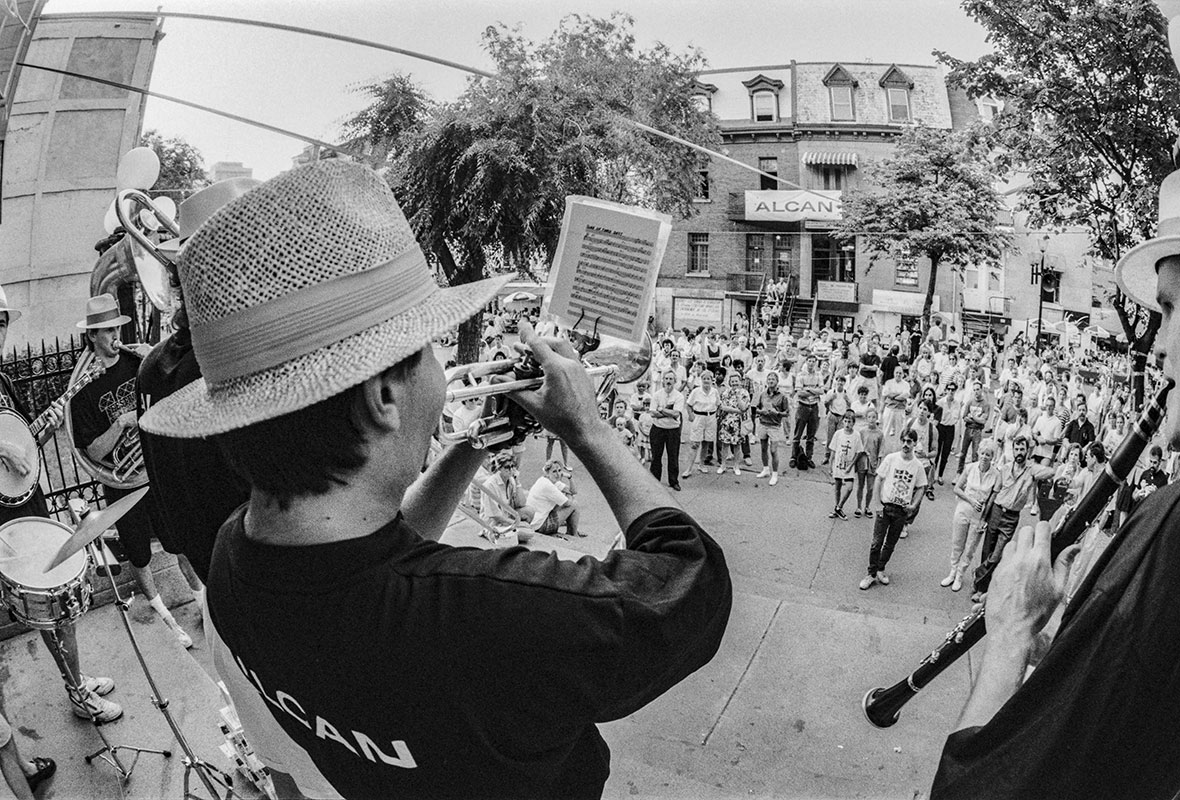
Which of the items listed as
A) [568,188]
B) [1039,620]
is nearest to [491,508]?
[568,188]

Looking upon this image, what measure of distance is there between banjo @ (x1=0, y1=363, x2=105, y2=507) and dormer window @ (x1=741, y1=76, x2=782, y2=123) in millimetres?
30685

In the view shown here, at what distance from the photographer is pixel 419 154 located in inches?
511

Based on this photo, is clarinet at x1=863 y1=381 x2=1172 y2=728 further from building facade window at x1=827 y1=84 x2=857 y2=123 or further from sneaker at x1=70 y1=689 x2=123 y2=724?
building facade window at x1=827 y1=84 x2=857 y2=123

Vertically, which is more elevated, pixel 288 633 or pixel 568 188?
pixel 568 188

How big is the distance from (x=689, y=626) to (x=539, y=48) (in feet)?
48.4

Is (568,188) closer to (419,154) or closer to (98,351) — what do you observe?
(419,154)

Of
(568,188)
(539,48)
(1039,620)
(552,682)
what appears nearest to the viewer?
(552,682)

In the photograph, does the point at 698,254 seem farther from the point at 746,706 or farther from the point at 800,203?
the point at 746,706

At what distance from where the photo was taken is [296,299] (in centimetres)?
110

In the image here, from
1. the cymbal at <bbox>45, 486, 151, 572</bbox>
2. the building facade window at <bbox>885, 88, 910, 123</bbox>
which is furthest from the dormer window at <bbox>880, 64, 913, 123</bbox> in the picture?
the cymbal at <bbox>45, 486, 151, 572</bbox>

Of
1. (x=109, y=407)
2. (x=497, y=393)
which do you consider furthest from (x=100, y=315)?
(x=497, y=393)

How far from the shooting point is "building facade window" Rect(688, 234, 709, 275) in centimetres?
3350

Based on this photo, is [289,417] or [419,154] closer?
[289,417]

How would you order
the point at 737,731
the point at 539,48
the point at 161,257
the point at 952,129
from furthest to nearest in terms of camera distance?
the point at 952,129
the point at 539,48
the point at 737,731
the point at 161,257
